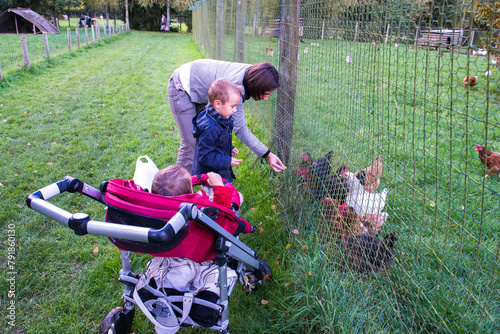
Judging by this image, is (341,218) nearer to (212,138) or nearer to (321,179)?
(321,179)

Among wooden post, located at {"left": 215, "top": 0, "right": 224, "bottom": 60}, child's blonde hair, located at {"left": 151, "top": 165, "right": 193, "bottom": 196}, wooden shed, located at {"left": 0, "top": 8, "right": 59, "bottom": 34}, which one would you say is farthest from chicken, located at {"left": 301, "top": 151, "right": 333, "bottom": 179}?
wooden shed, located at {"left": 0, "top": 8, "right": 59, "bottom": 34}

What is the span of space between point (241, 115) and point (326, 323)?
5.52 ft

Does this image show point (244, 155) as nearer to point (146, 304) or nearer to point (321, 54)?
point (321, 54)

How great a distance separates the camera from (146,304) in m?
2.04

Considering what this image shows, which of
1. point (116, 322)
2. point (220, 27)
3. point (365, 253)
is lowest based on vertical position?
point (116, 322)

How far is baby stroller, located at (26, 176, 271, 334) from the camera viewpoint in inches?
67.3

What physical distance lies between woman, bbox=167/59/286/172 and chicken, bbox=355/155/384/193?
0.68 m

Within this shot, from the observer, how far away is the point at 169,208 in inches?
68.8

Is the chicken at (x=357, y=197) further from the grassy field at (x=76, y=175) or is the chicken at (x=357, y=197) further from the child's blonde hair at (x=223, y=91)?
the child's blonde hair at (x=223, y=91)

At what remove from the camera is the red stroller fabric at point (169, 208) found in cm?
174

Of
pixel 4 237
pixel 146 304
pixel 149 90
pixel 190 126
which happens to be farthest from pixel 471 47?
pixel 149 90

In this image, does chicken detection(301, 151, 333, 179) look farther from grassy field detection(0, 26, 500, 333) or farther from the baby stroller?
the baby stroller

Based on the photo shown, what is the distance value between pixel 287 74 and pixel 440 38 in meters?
2.33

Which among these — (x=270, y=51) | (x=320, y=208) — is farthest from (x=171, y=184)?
(x=270, y=51)
